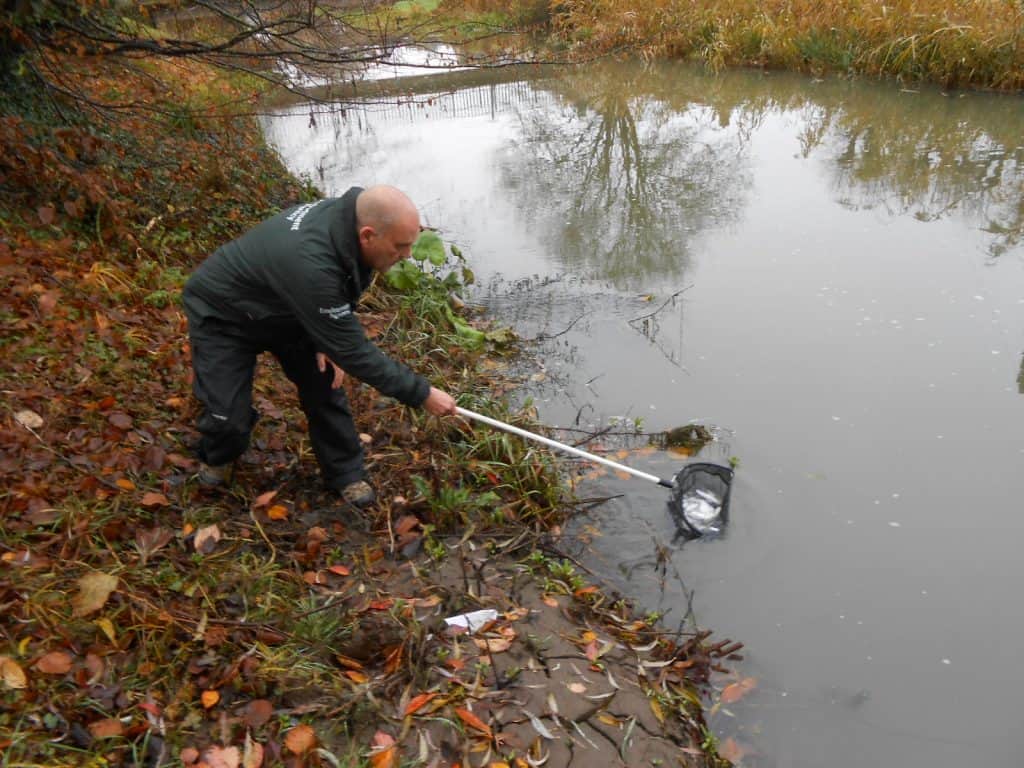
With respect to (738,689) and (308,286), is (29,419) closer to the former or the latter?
(308,286)

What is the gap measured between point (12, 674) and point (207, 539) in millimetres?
1021

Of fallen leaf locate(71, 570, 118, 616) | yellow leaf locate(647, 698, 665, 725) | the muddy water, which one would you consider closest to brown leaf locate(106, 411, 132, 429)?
fallen leaf locate(71, 570, 118, 616)

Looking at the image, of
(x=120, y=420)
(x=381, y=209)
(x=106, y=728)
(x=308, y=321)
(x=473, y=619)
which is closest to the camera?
(x=106, y=728)

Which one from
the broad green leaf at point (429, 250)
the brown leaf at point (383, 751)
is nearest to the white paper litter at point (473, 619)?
the brown leaf at point (383, 751)

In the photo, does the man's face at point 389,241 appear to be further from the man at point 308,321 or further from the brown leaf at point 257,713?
the brown leaf at point 257,713

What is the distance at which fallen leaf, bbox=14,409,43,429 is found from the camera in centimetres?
343

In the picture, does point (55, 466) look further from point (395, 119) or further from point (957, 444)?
point (395, 119)

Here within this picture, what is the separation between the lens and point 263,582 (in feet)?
9.91

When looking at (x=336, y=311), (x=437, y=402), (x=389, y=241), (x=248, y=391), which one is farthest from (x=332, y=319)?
(x=248, y=391)

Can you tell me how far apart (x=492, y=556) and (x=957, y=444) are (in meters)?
2.80

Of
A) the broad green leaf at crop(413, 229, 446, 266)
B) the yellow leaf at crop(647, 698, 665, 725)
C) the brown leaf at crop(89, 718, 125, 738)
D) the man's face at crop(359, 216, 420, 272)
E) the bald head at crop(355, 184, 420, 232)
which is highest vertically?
the bald head at crop(355, 184, 420, 232)

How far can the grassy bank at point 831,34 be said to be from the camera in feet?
34.6

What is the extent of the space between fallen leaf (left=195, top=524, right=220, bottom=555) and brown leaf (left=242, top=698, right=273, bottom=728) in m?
0.91

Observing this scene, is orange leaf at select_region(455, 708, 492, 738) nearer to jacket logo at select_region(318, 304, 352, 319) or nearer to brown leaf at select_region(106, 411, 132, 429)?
jacket logo at select_region(318, 304, 352, 319)
